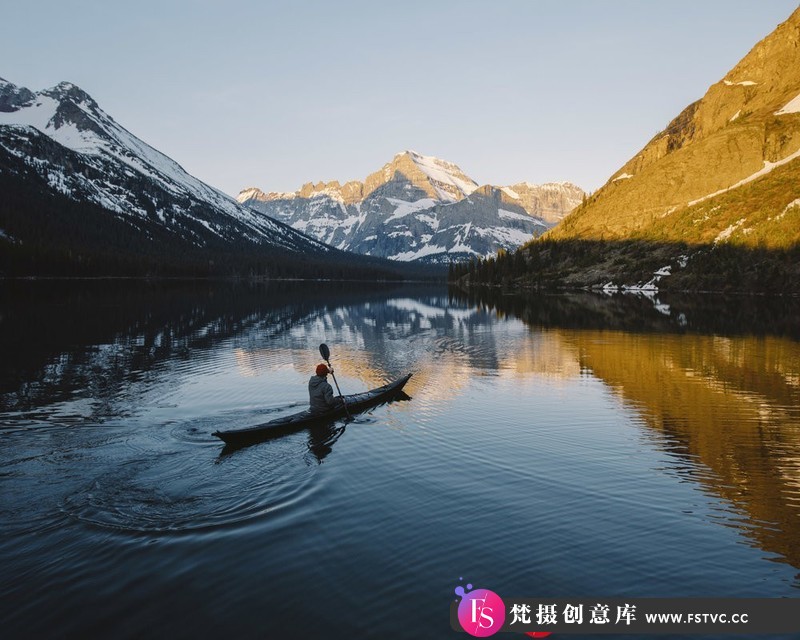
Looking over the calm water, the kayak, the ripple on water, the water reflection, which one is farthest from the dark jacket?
the water reflection

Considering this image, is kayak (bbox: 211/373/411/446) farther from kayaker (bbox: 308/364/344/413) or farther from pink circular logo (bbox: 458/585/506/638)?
pink circular logo (bbox: 458/585/506/638)

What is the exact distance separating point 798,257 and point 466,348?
431 ft

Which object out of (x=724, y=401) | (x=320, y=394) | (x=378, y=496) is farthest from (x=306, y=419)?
(x=724, y=401)

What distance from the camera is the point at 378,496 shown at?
750 inches

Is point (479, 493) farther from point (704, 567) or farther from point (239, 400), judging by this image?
point (239, 400)

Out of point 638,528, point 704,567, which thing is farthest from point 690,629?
point 638,528

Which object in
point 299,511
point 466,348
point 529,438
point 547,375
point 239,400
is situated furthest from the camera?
point 466,348

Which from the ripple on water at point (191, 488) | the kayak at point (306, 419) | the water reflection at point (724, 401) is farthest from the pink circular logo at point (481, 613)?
the kayak at point (306, 419)

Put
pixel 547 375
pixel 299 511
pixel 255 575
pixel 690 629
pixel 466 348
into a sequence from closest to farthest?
1. pixel 690 629
2. pixel 255 575
3. pixel 299 511
4. pixel 547 375
5. pixel 466 348

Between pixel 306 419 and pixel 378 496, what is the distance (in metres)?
9.67

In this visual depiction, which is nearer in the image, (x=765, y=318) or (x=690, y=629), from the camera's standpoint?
(x=690, y=629)

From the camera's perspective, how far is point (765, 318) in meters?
83.2

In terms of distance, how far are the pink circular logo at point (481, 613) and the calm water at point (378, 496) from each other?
567 millimetres

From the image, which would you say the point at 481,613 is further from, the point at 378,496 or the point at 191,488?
the point at 191,488
